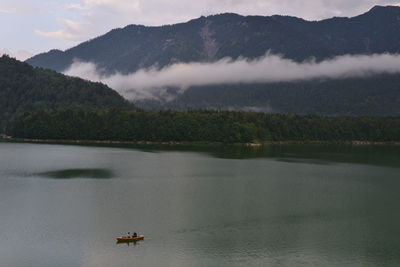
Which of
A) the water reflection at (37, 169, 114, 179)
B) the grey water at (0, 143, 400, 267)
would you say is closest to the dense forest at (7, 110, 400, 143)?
the grey water at (0, 143, 400, 267)

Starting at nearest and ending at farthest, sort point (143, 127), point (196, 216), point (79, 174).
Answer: point (196, 216)
point (79, 174)
point (143, 127)

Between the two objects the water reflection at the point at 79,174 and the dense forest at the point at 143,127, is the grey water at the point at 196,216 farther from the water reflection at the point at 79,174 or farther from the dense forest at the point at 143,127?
the dense forest at the point at 143,127

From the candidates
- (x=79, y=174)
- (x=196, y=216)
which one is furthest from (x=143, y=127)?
(x=196, y=216)

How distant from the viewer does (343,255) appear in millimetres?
39438

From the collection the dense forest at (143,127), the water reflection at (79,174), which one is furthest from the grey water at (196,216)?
the dense forest at (143,127)

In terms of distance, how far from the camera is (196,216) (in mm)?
49719

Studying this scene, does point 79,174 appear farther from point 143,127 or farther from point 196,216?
point 143,127

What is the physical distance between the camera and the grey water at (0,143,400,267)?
38.2 m

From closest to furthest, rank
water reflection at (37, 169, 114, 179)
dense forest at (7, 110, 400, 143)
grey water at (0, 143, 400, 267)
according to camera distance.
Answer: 1. grey water at (0, 143, 400, 267)
2. water reflection at (37, 169, 114, 179)
3. dense forest at (7, 110, 400, 143)

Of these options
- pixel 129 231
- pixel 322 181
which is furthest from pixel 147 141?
pixel 129 231

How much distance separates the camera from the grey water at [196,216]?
38.2 metres

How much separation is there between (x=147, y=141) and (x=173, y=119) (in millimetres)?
11849

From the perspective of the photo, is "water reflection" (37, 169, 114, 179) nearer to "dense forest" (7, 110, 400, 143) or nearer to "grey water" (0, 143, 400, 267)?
"grey water" (0, 143, 400, 267)

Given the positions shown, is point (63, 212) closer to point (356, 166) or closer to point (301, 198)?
point (301, 198)
